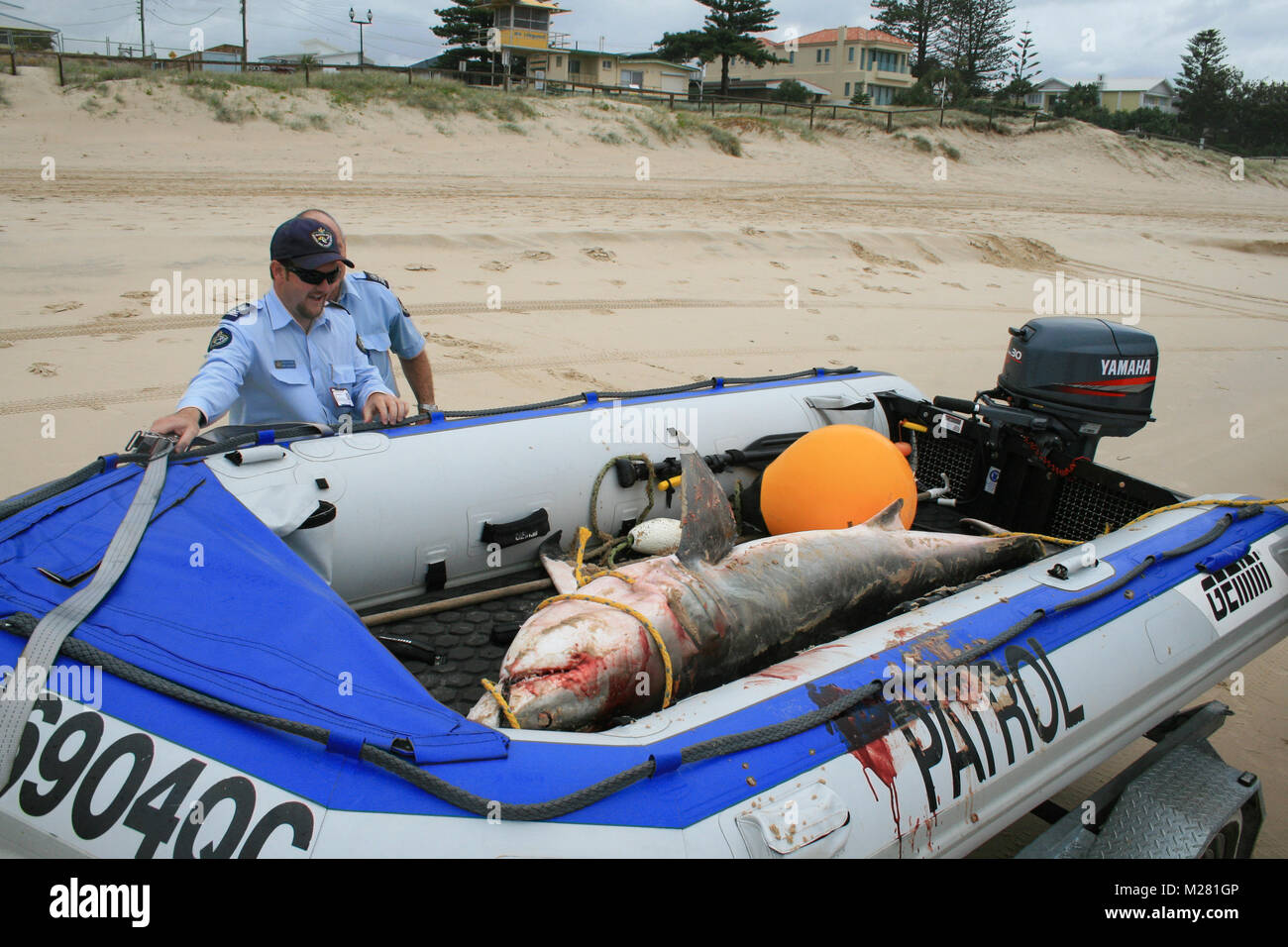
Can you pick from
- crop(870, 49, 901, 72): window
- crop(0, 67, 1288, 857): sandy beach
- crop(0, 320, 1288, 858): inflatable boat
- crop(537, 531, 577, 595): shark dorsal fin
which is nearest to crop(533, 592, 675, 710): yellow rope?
crop(0, 320, 1288, 858): inflatable boat

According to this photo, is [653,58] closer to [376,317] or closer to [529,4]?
[529,4]

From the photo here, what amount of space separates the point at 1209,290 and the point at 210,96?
56.0ft

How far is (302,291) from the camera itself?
123 inches

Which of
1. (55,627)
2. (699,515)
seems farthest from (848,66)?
(55,627)

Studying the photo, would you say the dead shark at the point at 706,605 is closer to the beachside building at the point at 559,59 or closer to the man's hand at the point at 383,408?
the man's hand at the point at 383,408

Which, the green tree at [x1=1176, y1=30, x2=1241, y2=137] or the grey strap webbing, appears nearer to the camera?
the grey strap webbing

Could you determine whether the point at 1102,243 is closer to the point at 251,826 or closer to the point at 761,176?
the point at 761,176

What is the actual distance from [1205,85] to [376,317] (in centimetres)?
4724

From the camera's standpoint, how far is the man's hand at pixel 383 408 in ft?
10.4

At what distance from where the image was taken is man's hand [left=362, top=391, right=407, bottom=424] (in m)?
3.18

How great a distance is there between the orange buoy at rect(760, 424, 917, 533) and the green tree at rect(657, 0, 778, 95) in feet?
114

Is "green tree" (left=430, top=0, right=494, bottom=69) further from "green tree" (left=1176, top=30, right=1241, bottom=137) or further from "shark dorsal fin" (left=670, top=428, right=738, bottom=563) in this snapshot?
"shark dorsal fin" (left=670, top=428, right=738, bottom=563)

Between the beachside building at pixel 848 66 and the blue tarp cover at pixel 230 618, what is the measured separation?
1923 inches

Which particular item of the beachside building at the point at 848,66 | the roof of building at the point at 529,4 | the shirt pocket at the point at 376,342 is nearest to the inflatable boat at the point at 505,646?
the shirt pocket at the point at 376,342
